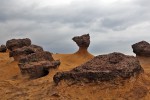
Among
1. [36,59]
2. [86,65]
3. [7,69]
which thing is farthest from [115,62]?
[7,69]

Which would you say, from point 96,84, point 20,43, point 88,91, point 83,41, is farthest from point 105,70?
point 20,43

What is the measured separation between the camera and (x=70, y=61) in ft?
96.8

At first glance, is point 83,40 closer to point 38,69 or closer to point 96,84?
point 38,69

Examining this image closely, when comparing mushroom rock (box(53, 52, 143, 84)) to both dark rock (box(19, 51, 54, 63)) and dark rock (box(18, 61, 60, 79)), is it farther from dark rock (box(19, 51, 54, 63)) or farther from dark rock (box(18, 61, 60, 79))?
dark rock (box(19, 51, 54, 63))

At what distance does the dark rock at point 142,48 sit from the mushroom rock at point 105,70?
1551cm

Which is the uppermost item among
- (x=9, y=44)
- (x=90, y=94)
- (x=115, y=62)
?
(x=9, y=44)

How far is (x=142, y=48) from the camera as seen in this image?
93.5 ft

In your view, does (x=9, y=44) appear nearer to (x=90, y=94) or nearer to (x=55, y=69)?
(x=55, y=69)

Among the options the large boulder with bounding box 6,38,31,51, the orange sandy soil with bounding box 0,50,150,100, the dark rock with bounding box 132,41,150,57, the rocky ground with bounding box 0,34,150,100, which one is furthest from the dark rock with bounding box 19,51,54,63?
the large boulder with bounding box 6,38,31,51

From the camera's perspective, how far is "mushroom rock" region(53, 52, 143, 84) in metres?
11.8

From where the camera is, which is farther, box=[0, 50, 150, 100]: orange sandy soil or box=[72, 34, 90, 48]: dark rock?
box=[72, 34, 90, 48]: dark rock

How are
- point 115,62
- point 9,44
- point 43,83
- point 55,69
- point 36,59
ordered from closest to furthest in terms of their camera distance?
point 115,62
point 43,83
point 55,69
point 36,59
point 9,44

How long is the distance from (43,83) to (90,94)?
10.1ft

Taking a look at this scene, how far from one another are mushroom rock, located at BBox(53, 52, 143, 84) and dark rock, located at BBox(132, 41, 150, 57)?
15.5 metres
